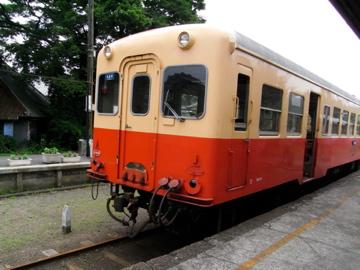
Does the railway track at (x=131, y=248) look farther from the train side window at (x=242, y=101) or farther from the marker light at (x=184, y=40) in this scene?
the marker light at (x=184, y=40)

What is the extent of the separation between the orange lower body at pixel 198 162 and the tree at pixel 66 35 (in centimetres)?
1588

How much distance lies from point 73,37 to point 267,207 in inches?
694

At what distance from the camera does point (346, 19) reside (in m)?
6.14

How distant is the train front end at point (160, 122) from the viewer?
4805 millimetres

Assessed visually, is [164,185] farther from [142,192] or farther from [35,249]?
[35,249]

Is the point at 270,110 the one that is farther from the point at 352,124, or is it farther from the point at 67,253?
the point at 352,124

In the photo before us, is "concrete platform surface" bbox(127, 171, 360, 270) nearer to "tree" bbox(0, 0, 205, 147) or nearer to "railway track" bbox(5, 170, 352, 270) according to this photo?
"railway track" bbox(5, 170, 352, 270)

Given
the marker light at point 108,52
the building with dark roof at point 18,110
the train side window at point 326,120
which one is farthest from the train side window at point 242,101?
the building with dark roof at point 18,110

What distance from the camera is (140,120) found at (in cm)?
557

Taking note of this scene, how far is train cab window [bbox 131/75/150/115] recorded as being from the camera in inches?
219

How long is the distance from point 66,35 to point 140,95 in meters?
17.9

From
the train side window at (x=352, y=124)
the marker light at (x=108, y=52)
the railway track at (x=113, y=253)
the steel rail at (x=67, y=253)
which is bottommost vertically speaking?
the railway track at (x=113, y=253)

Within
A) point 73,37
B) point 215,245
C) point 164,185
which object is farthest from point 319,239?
point 73,37

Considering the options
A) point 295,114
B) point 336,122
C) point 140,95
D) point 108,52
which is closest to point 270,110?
point 295,114
